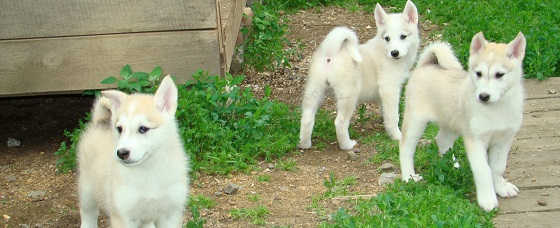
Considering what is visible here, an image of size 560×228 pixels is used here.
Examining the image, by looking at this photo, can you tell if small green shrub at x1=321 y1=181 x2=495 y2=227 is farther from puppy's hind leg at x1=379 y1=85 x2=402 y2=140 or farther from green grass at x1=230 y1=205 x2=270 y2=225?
puppy's hind leg at x1=379 y1=85 x2=402 y2=140

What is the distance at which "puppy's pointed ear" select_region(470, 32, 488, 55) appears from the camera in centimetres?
505

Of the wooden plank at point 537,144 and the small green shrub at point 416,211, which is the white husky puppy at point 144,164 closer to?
the small green shrub at point 416,211

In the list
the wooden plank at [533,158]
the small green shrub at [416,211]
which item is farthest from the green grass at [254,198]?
the wooden plank at [533,158]

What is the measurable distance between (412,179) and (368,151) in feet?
3.77

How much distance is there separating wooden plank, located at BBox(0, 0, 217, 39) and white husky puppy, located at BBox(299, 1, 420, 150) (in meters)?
1.06

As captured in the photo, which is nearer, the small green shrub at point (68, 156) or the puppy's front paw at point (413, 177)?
the puppy's front paw at point (413, 177)

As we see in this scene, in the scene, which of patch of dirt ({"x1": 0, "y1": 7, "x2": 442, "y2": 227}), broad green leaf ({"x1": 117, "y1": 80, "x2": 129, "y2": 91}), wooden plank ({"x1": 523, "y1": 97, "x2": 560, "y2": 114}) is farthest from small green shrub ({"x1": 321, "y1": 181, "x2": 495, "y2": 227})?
broad green leaf ({"x1": 117, "y1": 80, "x2": 129, "y2": 91})

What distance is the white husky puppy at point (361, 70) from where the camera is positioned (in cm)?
636

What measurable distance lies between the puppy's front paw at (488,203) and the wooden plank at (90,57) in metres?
2.67

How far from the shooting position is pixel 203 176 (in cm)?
602

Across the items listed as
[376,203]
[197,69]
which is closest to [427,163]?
[376,203]

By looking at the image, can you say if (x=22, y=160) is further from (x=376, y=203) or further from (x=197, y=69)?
(x=376, y=203)

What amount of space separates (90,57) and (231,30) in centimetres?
142

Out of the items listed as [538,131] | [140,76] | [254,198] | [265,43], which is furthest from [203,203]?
[265,43]
